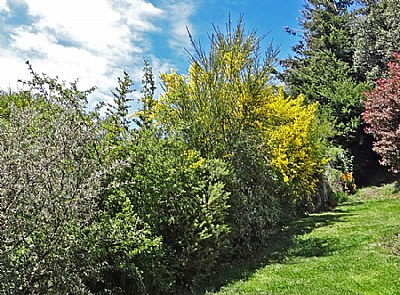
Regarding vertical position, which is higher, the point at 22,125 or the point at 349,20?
the point at 349,20

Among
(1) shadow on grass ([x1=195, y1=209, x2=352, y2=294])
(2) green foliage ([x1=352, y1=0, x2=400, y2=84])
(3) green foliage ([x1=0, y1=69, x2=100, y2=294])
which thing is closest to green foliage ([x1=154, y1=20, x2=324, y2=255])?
(1) shadow on grass ([x1=195, y1=209, x2=352, y2=294])

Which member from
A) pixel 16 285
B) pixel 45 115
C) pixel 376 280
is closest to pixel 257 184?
pixel 376 280

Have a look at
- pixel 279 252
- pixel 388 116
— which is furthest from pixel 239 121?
pixel 388 116

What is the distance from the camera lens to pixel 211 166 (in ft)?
20.8

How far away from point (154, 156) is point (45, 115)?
1488mm

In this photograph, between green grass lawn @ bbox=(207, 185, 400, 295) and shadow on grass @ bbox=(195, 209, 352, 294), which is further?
shadow on grass @ bbox=(195, 209, 352, 294)

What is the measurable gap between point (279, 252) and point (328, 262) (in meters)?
1.42

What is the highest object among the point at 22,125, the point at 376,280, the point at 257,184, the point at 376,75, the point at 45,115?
the point at 376,75

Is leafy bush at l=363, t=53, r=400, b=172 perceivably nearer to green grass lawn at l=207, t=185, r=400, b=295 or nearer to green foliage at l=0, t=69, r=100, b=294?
green grass lawn at l=207, t=185, r=400, b=295

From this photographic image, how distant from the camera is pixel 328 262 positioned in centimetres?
619

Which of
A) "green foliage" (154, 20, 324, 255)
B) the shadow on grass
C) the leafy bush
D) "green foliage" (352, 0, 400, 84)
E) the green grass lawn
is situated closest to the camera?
the green grass lawn

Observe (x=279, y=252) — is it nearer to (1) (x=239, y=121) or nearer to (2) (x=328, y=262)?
(2) (x=328, y=262)

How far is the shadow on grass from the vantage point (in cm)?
589

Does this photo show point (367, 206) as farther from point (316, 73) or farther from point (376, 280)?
point (316, 73)
